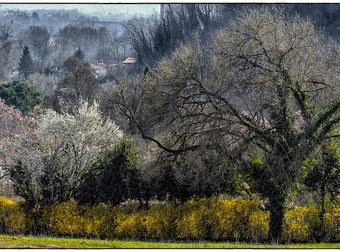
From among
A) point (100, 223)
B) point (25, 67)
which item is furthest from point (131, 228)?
point (25, 67)

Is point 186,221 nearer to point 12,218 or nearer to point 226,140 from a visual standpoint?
point 226,140

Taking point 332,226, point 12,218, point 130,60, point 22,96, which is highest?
point 130,60

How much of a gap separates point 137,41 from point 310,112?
56.4 meters

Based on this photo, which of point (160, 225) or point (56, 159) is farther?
point (56, 159)

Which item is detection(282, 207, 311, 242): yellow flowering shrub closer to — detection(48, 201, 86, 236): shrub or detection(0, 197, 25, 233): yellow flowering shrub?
detection(48, 201, 86, 236): shrub

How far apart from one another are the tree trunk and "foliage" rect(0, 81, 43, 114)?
26.6 m

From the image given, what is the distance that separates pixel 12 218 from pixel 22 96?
2424 centimetres

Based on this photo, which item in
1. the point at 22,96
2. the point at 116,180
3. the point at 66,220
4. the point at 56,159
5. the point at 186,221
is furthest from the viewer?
the point at 22,96

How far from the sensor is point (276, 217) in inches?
730

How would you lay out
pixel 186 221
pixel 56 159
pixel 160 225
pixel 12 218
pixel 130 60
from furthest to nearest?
pixel 130 60, pixel 56 159, pixel 12 218, pixel 160 225, pixel 186 221

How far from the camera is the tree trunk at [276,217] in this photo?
18.4m

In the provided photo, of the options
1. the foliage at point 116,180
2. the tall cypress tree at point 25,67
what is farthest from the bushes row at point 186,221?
the tall cypress tree at point 25,67

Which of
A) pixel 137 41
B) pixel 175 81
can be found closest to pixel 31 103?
pixel 175 81

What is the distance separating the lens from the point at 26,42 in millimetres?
103562
